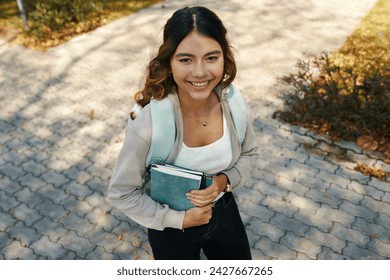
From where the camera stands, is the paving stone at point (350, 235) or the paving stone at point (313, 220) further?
the paving stone at point (313, 220)

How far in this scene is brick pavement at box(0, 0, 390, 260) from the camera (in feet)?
13.3

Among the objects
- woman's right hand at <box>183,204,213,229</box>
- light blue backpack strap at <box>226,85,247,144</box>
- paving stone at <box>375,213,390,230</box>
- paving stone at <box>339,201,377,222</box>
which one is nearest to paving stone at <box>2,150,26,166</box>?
woman's right hand at <box>183,204,213,229</box>

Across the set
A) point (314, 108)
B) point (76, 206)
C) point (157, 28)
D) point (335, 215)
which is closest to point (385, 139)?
point (314, 108)

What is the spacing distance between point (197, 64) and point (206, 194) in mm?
667

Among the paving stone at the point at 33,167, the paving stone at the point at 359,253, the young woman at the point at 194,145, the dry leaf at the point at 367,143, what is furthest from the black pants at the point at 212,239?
the dry leaf at the point at 367,143

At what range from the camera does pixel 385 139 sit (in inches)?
203

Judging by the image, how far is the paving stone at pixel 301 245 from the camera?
390 cm

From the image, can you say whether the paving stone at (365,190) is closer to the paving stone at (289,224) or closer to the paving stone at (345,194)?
the paving stone at (345,194)

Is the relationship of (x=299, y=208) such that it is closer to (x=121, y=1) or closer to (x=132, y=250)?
(x=132, y=250)

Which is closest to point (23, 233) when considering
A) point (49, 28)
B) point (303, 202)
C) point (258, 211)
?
point (258, 211)

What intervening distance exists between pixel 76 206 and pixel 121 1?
649 cm

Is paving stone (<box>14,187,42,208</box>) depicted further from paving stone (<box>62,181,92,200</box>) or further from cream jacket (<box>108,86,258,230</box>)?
cream jacket (<box>108,86,258,230</box>)

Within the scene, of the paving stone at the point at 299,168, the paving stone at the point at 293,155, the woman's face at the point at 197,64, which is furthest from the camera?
the paving stone at the point at 293,155

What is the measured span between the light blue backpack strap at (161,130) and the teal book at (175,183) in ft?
0.19
